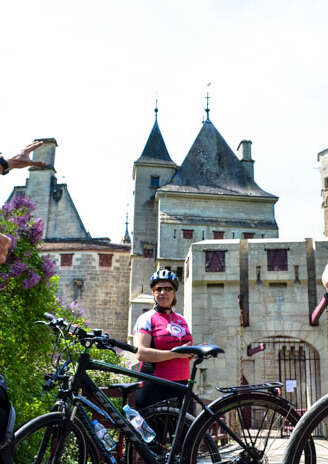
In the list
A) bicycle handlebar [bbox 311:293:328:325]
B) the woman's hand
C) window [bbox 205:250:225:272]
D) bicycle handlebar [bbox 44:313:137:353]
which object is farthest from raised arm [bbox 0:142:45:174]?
window [bbox 205:250:225:272]

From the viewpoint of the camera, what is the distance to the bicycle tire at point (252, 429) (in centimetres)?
278

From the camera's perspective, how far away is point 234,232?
31.6m

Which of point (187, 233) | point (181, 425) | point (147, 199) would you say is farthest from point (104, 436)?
point (147, 199)

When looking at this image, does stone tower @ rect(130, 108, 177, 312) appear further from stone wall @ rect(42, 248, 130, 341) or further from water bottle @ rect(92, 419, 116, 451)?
water bottle @ rect(92, 419, 116, 451)

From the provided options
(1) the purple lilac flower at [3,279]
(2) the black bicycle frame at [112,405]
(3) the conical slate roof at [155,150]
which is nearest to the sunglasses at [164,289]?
(2) the black bicycle frame at [112,405]

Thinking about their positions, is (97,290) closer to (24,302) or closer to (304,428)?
(24,302)

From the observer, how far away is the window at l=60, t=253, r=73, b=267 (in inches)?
1225

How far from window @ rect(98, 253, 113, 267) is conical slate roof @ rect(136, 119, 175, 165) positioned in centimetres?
661

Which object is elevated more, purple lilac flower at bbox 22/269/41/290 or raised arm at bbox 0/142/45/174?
raised arm at bbox 0/142/45/174

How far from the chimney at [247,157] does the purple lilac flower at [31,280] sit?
30.5 m

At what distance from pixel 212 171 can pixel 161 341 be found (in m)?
30.8

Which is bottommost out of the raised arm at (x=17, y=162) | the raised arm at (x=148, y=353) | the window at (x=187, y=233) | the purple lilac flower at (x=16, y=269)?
the raised arm at (x=148, y=353)

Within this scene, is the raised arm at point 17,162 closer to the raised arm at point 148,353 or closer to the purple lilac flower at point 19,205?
the raised arm at point 148,353

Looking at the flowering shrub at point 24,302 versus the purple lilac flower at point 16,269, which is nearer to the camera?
the flowering shrub at point 24,302
